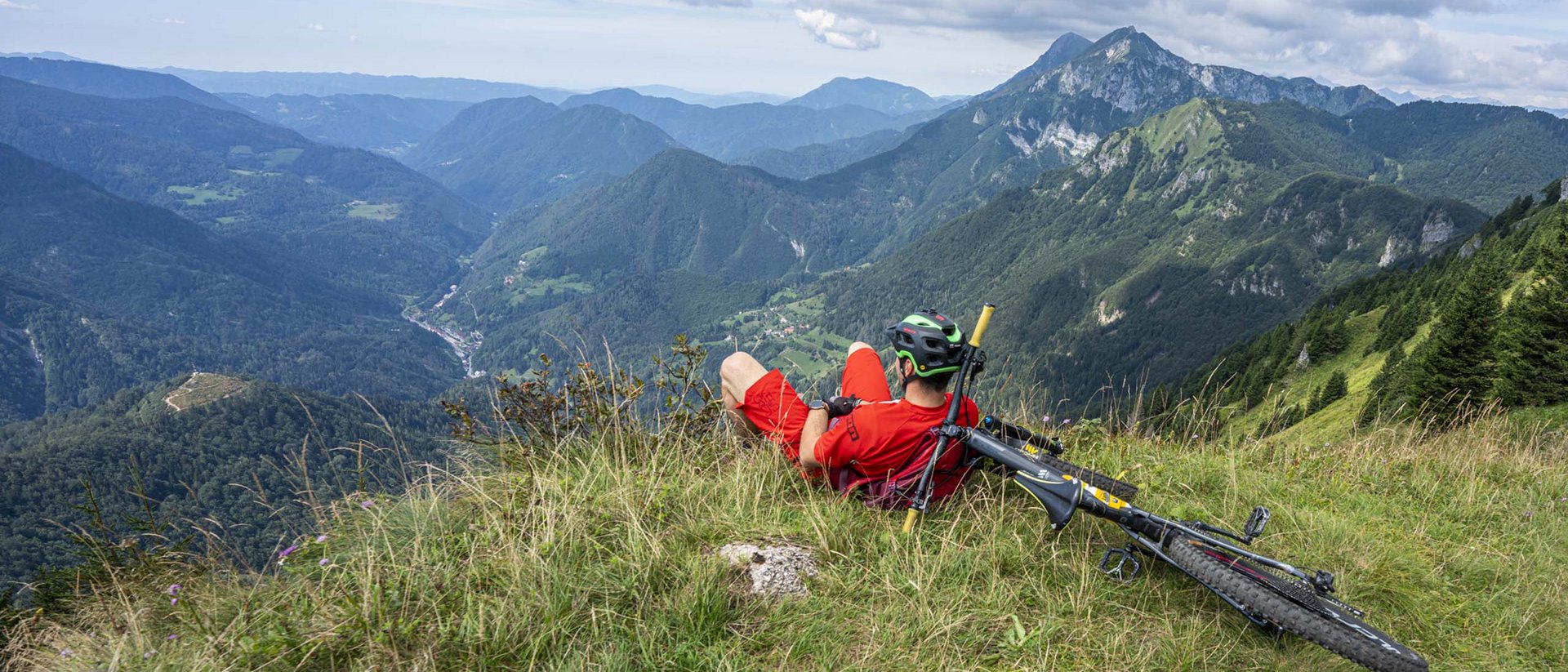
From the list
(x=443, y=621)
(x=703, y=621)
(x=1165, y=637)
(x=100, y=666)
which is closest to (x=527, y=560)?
(x=443, y=621)

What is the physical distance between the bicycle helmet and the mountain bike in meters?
0.10

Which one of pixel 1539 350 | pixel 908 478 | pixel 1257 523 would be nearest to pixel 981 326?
pixel 908 478

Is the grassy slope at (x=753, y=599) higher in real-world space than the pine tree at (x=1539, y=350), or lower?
higher

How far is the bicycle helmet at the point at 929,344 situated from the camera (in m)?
4.32

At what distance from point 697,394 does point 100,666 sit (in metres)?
4.07

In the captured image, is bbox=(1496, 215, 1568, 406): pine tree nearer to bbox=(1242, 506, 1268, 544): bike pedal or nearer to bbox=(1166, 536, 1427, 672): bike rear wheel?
bbox=(1242, 506, 1268, 544): bike pedal

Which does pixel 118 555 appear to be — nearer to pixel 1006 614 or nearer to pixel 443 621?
pixel 443 621

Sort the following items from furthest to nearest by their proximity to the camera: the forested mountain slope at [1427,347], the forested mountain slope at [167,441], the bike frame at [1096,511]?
the forested mountain slope at [167,441]
the forested mountain slope at [1427,347]
the bike frame at [1096,511]

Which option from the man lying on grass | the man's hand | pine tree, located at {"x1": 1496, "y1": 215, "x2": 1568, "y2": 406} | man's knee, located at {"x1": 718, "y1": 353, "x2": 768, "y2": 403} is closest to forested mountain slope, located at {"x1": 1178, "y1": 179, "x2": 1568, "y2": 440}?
pine tree, located at {"x1": 1496, "y1": 215, "x2": 1568, "y2": 406}

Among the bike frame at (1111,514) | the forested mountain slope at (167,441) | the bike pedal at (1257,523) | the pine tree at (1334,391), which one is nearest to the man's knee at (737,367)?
the bike frame at (1111,514)

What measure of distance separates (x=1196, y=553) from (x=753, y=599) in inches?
95.4

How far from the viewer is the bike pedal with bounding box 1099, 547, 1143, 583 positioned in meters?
3.69

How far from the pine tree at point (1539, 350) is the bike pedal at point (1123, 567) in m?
23.7

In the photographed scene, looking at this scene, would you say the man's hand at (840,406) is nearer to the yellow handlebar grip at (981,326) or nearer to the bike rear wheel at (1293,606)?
the yellow handlebar grip at (981,326)
